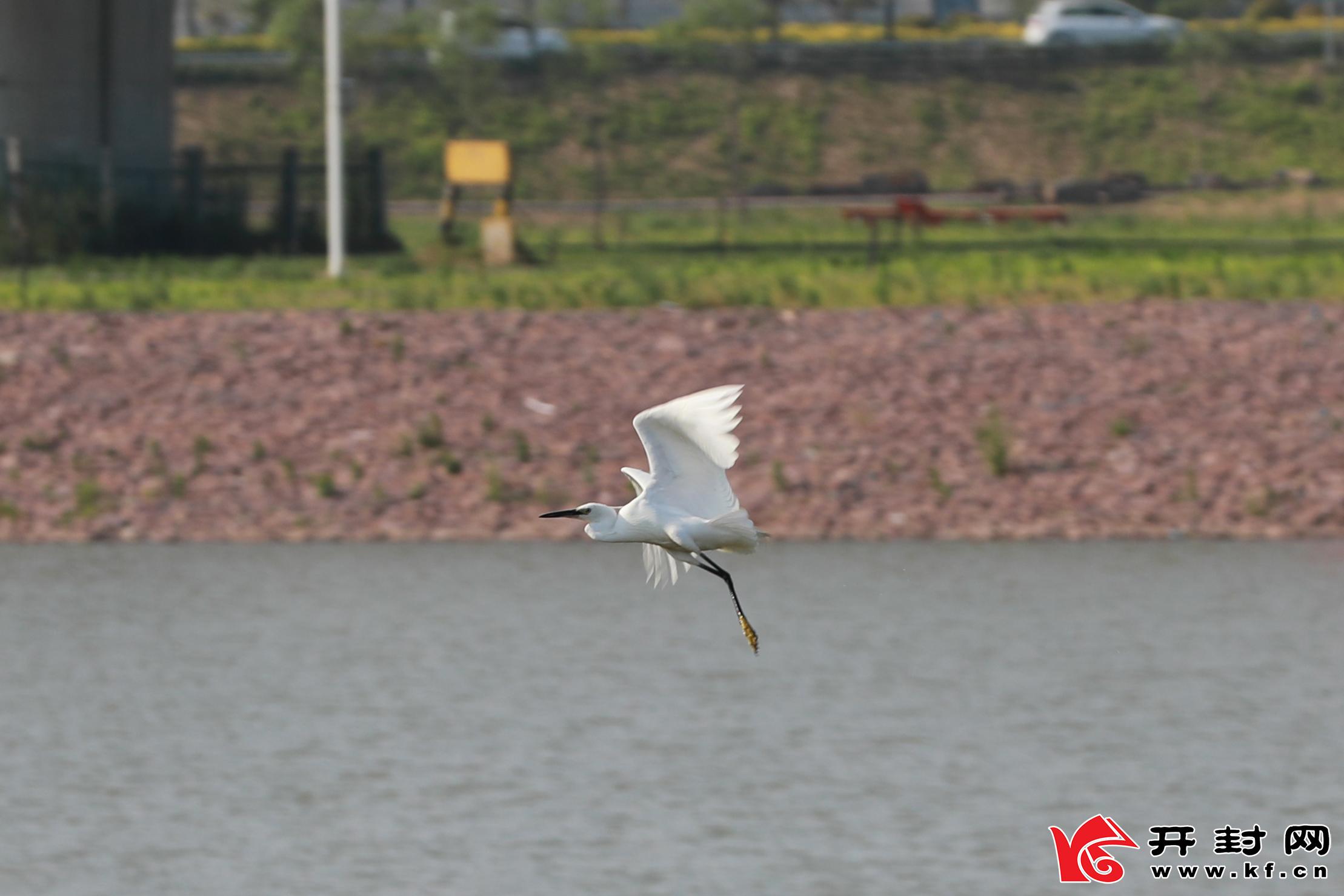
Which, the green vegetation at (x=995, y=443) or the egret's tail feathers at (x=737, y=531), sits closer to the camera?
the egret's tail feathers at (x=737, y=531)

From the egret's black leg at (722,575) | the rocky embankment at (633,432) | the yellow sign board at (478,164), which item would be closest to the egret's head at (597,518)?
the egret's black leg at (722,575)

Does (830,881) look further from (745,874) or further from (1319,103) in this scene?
(1319,103)

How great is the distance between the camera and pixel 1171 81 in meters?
95.6

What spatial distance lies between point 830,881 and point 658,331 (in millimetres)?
16080

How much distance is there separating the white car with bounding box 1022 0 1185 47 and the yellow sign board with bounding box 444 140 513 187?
178 ft

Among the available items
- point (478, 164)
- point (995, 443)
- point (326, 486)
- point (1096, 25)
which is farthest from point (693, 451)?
point (1096, 25)

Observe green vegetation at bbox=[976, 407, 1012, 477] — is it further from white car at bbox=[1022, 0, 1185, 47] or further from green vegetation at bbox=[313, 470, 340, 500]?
white car at bbox=[1022, 0, 1185, 47]

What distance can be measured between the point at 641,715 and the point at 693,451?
17.4 meters

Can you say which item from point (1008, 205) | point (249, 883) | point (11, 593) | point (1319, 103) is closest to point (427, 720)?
point (249, 883)

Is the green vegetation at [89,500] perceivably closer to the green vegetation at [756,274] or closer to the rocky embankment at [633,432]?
the rocky embankment at [633,432]

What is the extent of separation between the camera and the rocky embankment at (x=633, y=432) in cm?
3347

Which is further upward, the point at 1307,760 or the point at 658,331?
the point at 658,331

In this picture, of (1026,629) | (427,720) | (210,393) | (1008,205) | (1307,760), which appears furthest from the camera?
(1008,205)

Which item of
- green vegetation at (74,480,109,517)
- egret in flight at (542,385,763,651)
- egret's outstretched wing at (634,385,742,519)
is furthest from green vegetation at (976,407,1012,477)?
egret's outstretched wing at (634,385,742,519)
